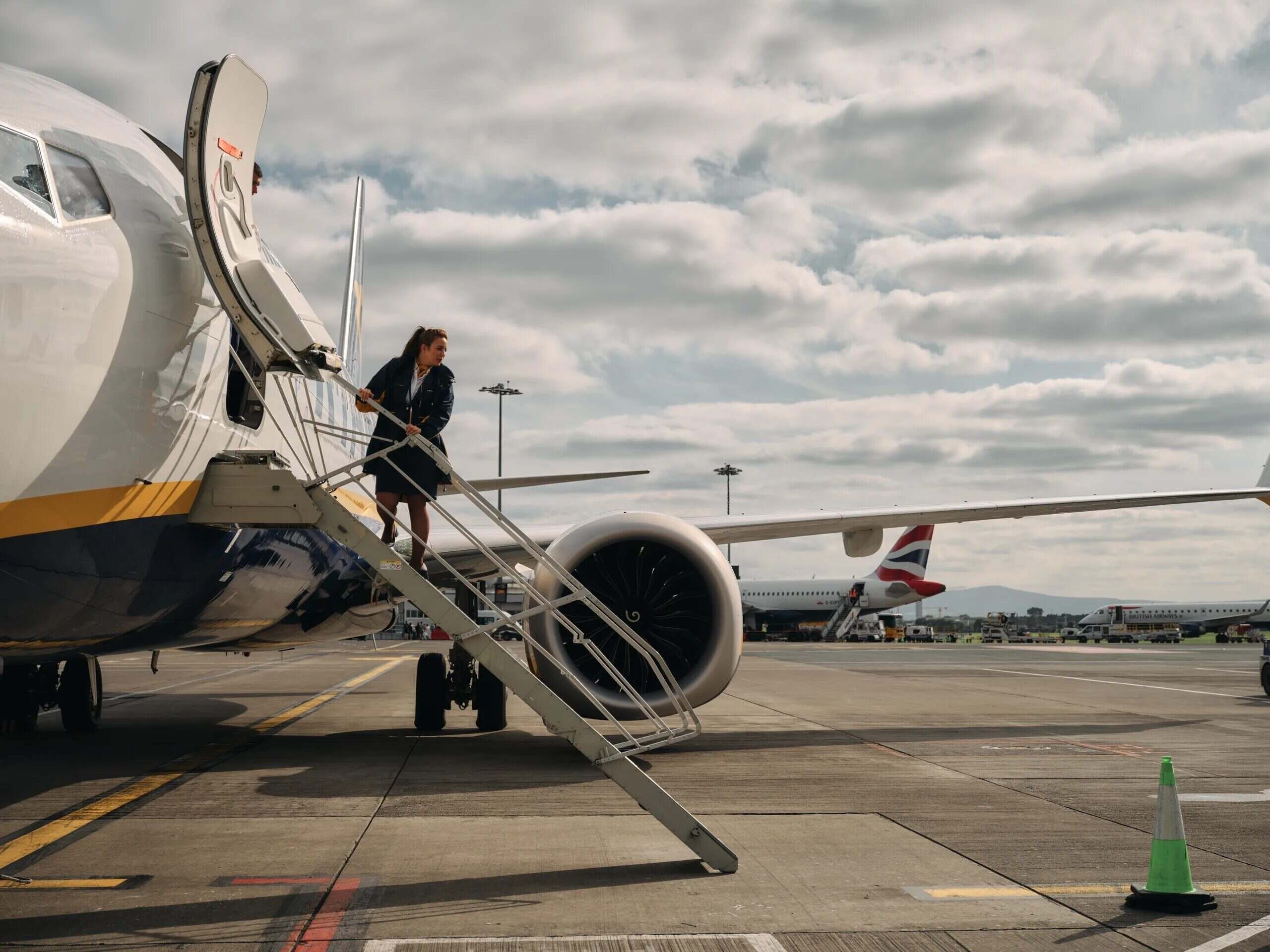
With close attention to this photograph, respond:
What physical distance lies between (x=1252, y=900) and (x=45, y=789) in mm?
7277

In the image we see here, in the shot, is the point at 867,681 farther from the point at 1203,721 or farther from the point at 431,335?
the point at 431,335

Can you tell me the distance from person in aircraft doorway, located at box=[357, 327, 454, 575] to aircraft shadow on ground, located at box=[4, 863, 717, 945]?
3161 mm

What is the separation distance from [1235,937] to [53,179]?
19.6 ft

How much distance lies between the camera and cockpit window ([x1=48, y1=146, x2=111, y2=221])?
5520 millimetres

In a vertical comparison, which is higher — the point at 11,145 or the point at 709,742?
the point at 11,145

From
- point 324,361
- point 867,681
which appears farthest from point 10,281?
point 867,681

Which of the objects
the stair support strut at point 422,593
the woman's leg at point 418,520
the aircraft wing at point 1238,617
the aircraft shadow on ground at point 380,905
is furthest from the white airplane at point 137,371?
the aircraft wing at point 1238,617

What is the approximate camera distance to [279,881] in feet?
17.3

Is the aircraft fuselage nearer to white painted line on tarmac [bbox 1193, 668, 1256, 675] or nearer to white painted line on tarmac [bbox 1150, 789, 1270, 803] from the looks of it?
white painted line on tarmac [bbox 1150, 789, 1270, 803]

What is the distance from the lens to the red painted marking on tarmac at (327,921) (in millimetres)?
4273

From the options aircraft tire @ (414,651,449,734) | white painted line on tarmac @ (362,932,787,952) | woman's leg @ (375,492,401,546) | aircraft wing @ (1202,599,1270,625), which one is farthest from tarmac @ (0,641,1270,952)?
aircraft wing @ (1202,599,1270,625)

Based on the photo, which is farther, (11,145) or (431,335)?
(431,335)

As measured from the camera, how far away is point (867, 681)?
22703 millimetres

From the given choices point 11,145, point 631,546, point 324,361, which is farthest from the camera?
point 631,546
